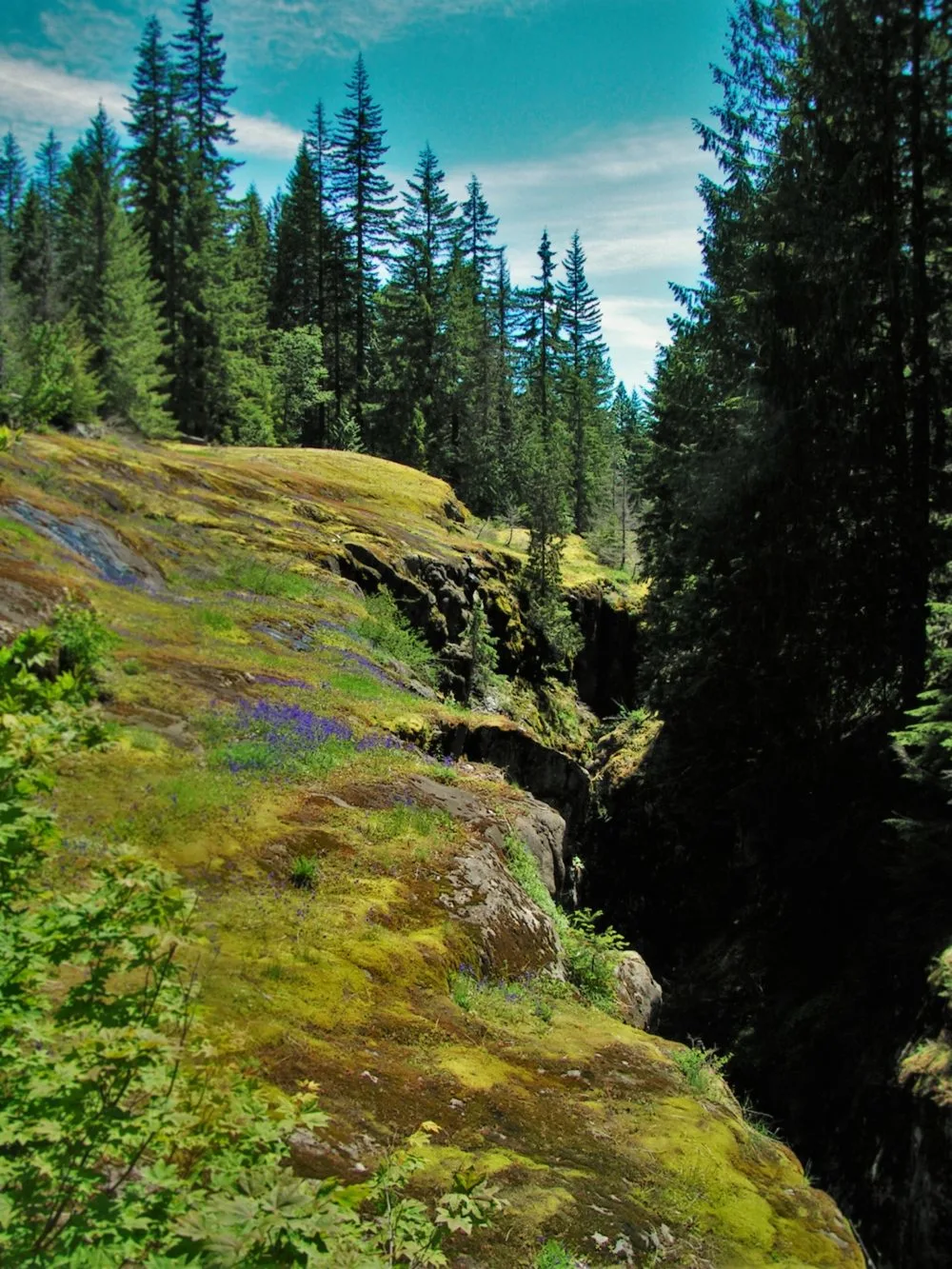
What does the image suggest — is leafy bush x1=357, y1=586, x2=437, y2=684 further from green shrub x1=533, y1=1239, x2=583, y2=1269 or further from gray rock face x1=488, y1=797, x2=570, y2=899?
green shrub x1=533, y1=1239, x2=583, y2=1269

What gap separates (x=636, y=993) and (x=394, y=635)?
9254 mm

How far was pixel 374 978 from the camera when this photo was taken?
5.59 meters

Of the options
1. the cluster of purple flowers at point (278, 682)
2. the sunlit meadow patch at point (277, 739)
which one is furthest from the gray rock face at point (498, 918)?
the cluster of purple flowers at point (278, 682)

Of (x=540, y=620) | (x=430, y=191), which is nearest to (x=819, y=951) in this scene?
(x=540, y=620)

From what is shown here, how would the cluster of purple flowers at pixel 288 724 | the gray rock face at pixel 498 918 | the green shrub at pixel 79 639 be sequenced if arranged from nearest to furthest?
the gray rock face at pixel 498 918
the green shrub at pixel 79 639
the cluster of purple flowers at pixel 288 724

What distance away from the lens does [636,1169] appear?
457cm

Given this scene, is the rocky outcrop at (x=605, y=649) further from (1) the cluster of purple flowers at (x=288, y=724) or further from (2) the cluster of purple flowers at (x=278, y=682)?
(1) the cluster of purple flowers at (x=288, y=724)

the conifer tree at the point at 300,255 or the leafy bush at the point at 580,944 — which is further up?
the conifer tree at the point at 300,255

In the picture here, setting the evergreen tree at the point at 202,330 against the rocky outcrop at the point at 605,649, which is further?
the evergreen tree at the point at 202,330

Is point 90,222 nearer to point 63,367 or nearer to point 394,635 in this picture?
point 63,367

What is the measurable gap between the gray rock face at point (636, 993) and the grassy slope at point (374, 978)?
4.59ft

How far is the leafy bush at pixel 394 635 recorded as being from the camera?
623 inches

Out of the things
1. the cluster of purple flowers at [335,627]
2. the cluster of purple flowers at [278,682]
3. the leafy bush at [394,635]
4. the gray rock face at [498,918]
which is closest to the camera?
the gray rock face at [498,918]

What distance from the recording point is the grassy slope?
423cm
